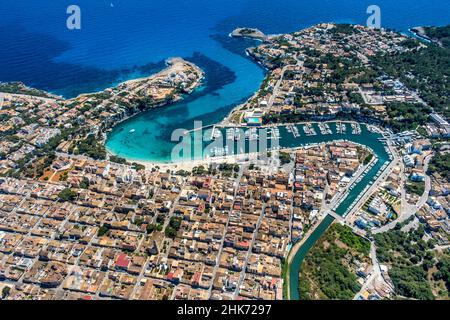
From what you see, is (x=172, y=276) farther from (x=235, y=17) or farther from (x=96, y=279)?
(x=235, y=17)

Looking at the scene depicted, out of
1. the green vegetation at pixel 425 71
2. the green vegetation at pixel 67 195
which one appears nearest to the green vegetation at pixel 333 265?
the green vegetation at pixel 425 71

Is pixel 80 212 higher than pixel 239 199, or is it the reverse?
pixel 239 199

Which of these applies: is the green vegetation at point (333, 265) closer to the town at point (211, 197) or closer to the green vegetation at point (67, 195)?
the town at point (211, 197)

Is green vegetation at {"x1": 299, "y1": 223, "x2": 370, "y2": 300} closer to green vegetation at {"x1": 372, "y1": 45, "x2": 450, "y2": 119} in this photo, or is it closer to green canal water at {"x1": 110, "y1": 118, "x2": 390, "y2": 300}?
green canal water at {"x1": 110, "y1": 118, "x2": 390, "y2": 300}

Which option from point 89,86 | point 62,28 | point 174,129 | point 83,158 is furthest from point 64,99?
point 62,28

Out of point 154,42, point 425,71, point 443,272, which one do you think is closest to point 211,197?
point 443,272

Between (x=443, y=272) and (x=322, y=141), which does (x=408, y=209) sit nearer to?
(x=443, y=272)

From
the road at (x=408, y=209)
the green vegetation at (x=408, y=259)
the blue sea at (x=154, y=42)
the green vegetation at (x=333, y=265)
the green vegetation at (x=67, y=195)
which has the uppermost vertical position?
the blue sea at (x=154, y=42)
